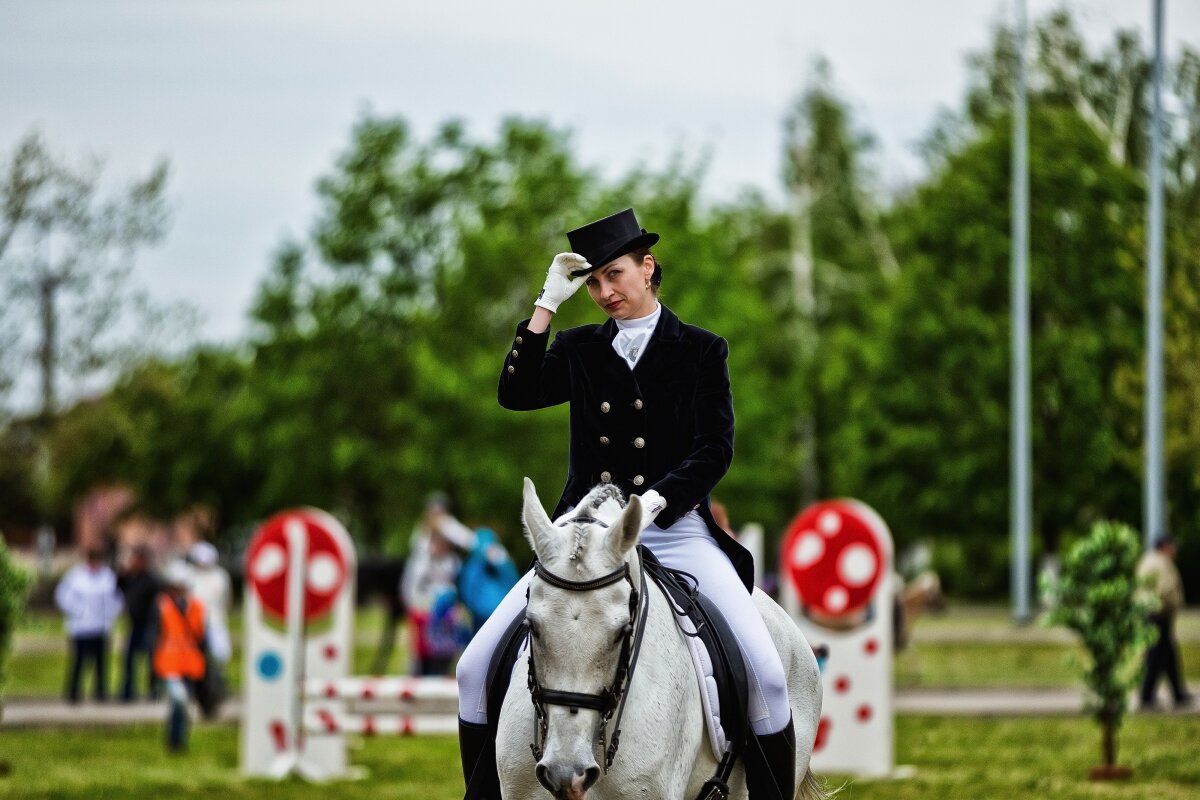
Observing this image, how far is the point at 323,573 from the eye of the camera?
1616cm

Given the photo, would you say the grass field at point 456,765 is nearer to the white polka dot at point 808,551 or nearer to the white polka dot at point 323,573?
the white polka dot at point 323,573

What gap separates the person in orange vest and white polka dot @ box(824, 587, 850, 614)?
6.69 metres

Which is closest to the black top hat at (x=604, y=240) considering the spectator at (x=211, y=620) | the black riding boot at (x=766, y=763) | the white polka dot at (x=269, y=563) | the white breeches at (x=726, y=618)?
the white breeches at (x=726, y=618)

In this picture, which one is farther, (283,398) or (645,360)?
(283,398)

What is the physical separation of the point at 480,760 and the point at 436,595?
15.0 metres

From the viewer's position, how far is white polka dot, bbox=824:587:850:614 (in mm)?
15367

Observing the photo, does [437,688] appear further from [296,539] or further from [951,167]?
[951,167]

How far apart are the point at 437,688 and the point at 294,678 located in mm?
2504

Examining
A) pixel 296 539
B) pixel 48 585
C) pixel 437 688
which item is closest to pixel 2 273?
pixel 296 539

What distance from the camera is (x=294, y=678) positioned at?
51.4ft

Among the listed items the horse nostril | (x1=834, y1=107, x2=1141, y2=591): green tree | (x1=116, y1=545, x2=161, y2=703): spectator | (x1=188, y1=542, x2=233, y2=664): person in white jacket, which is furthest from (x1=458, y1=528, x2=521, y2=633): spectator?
(x1=834, y1=107, x2=1141, y2=591): green tree

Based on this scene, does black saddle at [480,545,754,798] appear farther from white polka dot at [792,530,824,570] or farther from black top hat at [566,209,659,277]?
white polka dot at [792,530,824,570]

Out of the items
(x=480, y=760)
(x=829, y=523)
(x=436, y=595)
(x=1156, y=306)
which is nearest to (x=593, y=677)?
(x=480, y=760)

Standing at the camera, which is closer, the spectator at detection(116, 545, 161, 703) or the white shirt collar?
the white shirt collar
